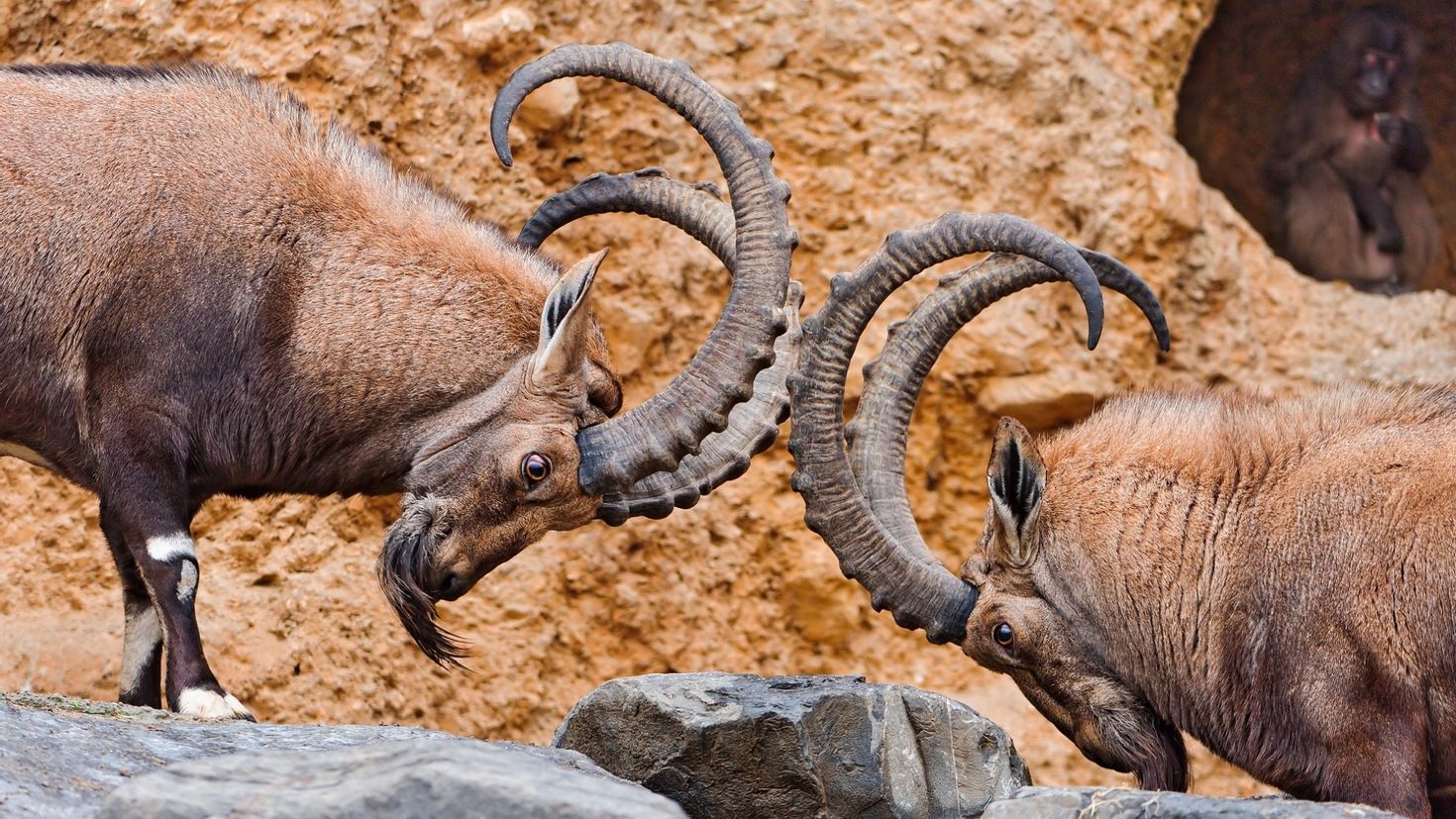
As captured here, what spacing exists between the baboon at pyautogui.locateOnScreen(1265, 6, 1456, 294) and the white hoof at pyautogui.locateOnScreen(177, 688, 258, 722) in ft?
25.0

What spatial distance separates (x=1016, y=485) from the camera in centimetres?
607

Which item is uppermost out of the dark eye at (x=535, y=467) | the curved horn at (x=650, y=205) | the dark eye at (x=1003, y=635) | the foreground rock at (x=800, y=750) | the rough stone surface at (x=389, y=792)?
the curved horn at (x=650, y=205)

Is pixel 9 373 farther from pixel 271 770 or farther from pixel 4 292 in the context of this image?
pixel 271 770

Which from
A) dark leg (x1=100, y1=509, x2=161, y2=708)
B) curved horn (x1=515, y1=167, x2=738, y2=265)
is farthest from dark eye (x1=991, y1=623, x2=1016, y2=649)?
dark leg (x1=100, y1=509, x2=161, y2=708)

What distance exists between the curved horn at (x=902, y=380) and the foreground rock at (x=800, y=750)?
81cm

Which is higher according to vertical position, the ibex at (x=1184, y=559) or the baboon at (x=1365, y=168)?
the baboon at (x=1365, y=168)

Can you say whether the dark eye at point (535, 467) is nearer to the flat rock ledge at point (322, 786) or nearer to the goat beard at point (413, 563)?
the goat beard at point (413, 563)

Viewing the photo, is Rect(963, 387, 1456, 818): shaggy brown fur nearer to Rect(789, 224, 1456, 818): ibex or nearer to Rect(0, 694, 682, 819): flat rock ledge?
Rect(789, 224, 1456, 818): ibex

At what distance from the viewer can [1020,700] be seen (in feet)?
30.2

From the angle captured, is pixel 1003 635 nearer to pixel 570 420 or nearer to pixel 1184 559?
pixel 1184 559

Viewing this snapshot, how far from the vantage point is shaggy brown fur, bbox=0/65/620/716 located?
604 cm

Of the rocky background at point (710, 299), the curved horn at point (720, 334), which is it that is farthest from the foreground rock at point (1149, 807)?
the rocky background at point (710, 299)


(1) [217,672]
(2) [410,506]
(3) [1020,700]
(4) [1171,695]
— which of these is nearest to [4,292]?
(2) [410,506]

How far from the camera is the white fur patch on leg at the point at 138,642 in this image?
628 cm
